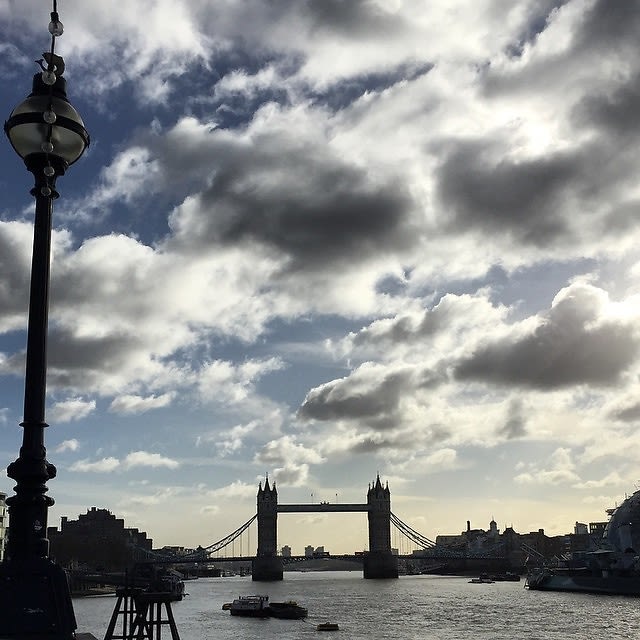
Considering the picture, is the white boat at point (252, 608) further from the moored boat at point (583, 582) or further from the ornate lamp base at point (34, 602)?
the ornate lamp base at point (34, 602)

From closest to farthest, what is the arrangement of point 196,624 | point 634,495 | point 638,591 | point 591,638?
point 591,638 → point 196,624 → point 638,591 → point 634,495

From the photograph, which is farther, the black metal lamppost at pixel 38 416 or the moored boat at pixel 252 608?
the moored boat at pixel 252 608

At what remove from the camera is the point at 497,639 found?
234ft

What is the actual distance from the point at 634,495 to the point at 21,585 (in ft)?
511

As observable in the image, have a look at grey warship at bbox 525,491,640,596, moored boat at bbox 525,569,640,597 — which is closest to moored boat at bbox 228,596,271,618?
moored boat at bbox 525,569,640,597

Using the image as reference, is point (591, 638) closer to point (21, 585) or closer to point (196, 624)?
point (196, 624)

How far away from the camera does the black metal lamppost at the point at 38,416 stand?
10.5 m

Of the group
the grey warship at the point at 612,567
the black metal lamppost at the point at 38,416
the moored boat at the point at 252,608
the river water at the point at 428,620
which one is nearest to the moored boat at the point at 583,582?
the grey warship at the point at 612,567

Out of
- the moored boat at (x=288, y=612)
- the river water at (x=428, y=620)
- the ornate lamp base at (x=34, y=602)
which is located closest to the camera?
the ornate lamp base at (x=34, y=602)

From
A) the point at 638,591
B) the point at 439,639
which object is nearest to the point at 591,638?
the point at 439,639

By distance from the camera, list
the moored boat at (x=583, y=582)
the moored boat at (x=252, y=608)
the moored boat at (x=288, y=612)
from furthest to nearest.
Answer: the moored boat at (x=583, y=582)
the moored boat at (x=252, y=608)
the moored boat at (x=288, y=612)

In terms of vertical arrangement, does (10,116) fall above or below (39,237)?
above

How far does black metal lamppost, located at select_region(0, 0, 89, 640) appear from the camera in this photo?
10516 mm

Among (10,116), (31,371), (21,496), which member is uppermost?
(10,116)
